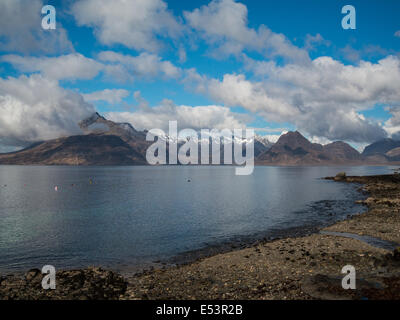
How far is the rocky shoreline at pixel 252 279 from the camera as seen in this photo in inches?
722

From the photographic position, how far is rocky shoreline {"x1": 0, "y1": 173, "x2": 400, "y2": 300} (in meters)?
18.3

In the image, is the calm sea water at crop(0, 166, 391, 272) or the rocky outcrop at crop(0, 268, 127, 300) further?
the calm sea water at crop(0, 166, 391, 272)

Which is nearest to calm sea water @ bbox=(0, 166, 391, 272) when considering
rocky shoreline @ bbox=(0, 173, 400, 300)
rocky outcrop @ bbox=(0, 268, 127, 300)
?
rocky outcrop @ bbox=(0, 268, 127, 300)

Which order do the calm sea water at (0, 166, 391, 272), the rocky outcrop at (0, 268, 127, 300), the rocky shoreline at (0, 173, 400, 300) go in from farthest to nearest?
the calm sea water at (0, 166, 391, 272), the rocky outcrop at (0, 268, 127, 300), the rocky shoreline at (0, 173, 400, 300)

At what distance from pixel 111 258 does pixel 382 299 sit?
87.3 ft

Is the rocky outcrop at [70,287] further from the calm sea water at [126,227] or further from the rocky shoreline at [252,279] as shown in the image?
the calm sea water at [126,227]

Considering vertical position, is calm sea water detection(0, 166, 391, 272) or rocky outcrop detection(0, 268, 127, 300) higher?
rocky outcrop detection(0, 268, 127, 300)

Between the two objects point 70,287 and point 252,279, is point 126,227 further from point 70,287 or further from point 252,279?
point 252,279

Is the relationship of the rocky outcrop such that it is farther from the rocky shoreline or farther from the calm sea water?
the calm sea water

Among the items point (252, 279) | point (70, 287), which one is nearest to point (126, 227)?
point (70, 287)

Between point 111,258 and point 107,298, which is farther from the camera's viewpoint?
point 111,258
